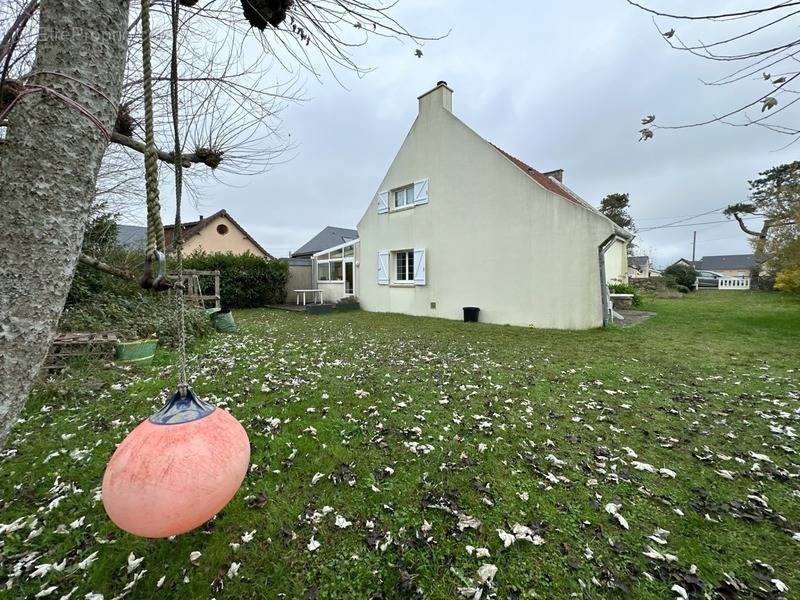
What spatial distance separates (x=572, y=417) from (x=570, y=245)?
6299 mm

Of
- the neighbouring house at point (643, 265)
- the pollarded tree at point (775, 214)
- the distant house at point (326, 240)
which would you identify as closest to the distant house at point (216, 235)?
the distant house at point (326, 240)

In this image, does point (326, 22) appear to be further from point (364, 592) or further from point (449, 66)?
point (364, 592)

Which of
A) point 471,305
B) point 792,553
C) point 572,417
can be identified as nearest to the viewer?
point 792,553

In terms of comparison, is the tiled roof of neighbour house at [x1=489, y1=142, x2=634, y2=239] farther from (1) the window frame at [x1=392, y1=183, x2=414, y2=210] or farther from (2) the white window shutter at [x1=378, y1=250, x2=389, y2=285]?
(2) the white window shutter at [x1=378, y1=250, x2=389, y2=285]

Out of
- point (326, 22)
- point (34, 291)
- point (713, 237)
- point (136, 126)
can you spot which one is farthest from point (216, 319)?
point (713, 237)

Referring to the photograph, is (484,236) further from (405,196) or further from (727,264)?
(727,264)

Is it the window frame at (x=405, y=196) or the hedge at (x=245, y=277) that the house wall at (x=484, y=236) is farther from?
the hedge at (x=245, y=277)

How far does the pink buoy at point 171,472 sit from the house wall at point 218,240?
2126 cm

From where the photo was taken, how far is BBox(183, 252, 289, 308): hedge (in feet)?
47.1

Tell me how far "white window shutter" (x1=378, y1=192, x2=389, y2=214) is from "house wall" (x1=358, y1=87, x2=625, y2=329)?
31cm

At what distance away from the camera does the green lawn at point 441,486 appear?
67.6 inches

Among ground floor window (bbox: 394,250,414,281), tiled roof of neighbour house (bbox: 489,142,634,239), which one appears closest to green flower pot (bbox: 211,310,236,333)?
ground floor window (bbox: 394,250,414,281)

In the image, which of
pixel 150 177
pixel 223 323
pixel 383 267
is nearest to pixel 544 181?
pixel 383 267

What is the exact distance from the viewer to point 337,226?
2811 cm
